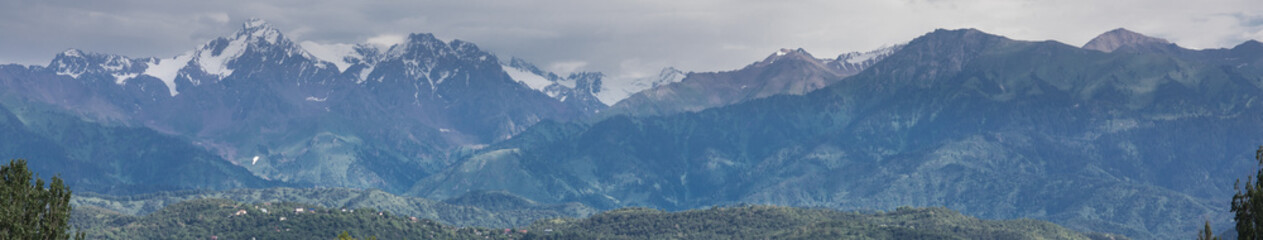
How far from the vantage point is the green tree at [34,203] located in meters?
131

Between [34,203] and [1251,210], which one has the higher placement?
[34,203]

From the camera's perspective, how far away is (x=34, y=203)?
132625 millimetres

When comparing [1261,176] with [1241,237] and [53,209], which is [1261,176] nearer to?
[1241,237]

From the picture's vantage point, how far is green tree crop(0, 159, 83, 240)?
130625 mm

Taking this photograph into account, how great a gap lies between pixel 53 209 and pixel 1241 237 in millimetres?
93622

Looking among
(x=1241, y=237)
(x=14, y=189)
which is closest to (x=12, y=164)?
(x=14, y=189)

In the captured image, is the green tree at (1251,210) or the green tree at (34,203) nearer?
the green tree at (1251,210)

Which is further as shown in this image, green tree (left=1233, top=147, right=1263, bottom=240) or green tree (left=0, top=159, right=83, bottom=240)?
green tree (left=0, top=159, right=83, bottom=240)

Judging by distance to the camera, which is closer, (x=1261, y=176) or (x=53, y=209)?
(x=1261, y=176)

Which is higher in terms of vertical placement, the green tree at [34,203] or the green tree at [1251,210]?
the green tree at [34,203]

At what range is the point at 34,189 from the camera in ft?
441

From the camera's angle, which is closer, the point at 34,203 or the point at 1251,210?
the point at 1251,210

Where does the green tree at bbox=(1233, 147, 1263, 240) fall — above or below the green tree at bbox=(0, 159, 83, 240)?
below

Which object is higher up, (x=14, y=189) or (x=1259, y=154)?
(x=14, y=189)
